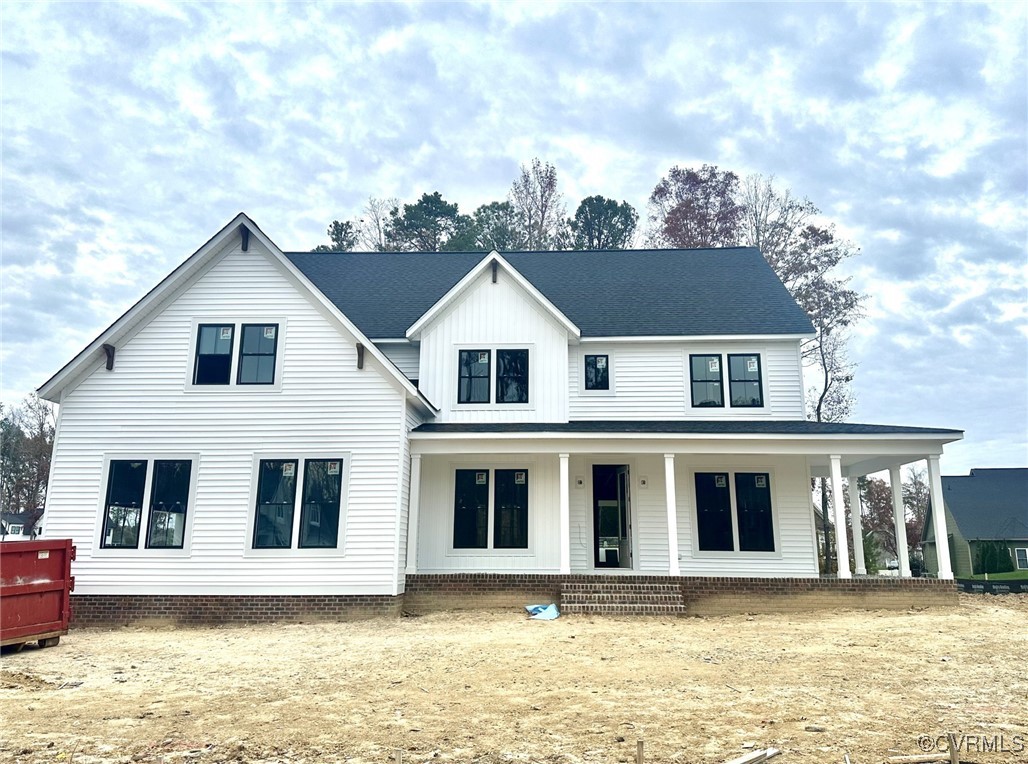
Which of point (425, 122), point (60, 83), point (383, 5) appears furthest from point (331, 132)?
point (60, 83)

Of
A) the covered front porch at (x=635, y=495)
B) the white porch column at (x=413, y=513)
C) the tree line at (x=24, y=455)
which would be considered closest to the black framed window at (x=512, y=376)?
the covered front porch at (x=635, y=495)

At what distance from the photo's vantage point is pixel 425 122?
25797mm

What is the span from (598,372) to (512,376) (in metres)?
2.29

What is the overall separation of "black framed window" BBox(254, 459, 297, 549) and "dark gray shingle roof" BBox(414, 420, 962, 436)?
289 cm

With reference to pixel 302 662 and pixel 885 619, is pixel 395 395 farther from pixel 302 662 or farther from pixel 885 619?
pixel 885 619

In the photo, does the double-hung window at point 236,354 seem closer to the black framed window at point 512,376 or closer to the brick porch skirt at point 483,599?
the brick porch skirt at point 483,599

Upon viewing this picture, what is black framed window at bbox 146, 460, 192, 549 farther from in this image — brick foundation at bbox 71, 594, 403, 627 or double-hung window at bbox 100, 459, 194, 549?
brick foundation at bbox 71, 594, 403, 627

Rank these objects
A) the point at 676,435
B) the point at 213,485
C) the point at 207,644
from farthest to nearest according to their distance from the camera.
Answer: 1. the point at 676,435
2. the point at 213,485
3. the point at 207,644

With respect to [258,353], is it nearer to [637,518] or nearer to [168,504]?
[168,504]

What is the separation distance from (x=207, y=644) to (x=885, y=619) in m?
11.6

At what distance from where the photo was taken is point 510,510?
14.9 meters

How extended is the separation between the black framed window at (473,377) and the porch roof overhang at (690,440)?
1493 millimetres

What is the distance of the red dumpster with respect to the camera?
9.34 metres
